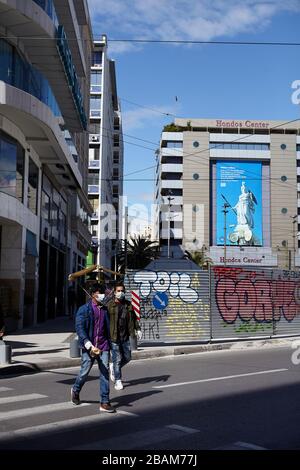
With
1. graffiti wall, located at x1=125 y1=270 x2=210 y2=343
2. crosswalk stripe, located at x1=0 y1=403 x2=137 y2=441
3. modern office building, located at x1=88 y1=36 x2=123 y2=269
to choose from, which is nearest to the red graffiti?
graffiti wall, located at x1=125 y1=270 x2=210 y2=343

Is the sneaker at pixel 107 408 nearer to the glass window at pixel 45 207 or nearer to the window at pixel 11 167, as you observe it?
the window at pixel 11 167

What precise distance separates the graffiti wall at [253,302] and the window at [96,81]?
216ft

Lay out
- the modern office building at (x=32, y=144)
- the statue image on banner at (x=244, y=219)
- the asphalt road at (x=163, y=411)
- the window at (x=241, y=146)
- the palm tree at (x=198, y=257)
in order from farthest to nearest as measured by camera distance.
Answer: the window at (x=241, y=146), the statue image on banner at (x=244, y=219), the palm tree at (x=198, y=257), the modern office building at (x=32, y=144), the asphalt road at (x=163, y=411)

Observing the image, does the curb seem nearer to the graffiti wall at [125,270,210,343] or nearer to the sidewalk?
the sidewalk

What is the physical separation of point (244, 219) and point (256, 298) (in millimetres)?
84591

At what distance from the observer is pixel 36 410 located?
821cm

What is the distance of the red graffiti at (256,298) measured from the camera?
63.9 ft

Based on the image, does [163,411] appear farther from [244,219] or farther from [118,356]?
[244,219]

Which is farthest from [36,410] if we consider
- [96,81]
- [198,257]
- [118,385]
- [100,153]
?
[198,257]

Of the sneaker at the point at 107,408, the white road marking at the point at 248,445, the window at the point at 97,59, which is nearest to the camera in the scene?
the white road marking at the point at 248,445

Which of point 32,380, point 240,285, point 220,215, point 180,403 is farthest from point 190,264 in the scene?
point 220,215

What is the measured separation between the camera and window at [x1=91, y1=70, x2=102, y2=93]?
82.7 metres

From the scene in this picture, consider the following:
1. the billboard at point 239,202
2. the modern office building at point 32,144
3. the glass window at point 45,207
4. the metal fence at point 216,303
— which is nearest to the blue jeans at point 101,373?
the metal fence at point 216,303
